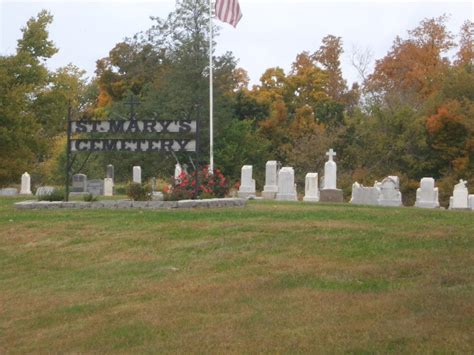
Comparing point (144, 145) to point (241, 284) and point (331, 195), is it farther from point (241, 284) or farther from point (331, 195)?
point (241, 284)

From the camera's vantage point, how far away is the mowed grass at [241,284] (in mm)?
8984

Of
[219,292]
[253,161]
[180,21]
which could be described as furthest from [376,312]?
[180,21]

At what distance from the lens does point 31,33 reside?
35750mm

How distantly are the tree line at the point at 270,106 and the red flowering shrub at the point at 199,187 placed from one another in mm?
12481

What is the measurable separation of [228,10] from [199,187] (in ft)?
28.8

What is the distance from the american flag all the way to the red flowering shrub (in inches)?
308

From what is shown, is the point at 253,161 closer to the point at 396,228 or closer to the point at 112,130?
the point at 112,130

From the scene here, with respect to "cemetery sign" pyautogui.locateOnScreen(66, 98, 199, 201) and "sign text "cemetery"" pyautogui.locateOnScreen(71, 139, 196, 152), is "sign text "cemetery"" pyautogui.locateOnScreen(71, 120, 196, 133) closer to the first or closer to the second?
"cemetery sign" pyautogui.locateOnScreen(66, 98, 199, 201)

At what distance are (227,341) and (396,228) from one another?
6.92m

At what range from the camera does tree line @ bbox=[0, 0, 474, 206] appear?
3578cm

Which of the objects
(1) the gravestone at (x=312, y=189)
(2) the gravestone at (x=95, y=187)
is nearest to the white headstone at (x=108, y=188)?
(2) the gravestone at (x=95, y=187)

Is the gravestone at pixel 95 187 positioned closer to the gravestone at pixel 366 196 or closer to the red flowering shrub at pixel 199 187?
the gravestone at pixel 366 196

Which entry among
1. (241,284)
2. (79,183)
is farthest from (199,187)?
(79,183)

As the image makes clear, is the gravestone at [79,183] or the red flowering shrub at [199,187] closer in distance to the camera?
the red flowering shrub at [199,187]
